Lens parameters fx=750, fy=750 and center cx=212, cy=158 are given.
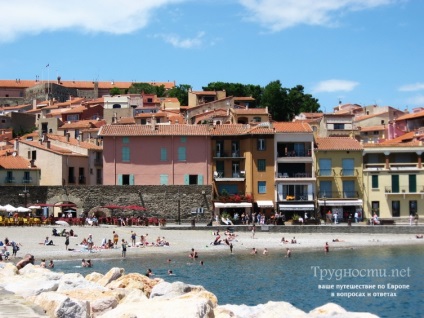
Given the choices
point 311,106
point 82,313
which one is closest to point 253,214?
point 82,313

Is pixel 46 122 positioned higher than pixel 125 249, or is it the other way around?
pixel 46 122

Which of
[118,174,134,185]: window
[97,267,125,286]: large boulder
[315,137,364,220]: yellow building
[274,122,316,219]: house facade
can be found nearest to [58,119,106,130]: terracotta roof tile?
[118,174,134,185]: window

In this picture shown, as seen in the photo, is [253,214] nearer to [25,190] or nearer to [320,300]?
[25,190]

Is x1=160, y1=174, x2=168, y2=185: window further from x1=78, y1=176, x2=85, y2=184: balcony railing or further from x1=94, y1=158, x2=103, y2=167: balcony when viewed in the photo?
x1=94, y1=158, x2=103, y2=167: balcony

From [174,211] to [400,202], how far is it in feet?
58.0

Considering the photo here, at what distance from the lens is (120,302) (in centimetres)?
2006

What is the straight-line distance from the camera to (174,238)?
161ft

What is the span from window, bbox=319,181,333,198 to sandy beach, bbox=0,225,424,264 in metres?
6.58

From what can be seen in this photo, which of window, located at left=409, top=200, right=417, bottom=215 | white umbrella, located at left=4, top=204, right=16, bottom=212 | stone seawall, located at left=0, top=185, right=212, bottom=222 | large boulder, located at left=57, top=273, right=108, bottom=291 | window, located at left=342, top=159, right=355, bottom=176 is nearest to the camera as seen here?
large boulder, located at left=57, top=273, right=108, bottom=291

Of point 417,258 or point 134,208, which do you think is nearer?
point 417,258

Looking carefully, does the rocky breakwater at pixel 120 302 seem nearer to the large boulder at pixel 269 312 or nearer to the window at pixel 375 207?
the large boulder at pixel 269 312

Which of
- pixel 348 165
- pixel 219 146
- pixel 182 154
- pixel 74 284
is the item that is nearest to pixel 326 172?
pixel 348 165

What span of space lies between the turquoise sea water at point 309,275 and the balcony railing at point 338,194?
11265 mm

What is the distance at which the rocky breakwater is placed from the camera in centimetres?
1574
